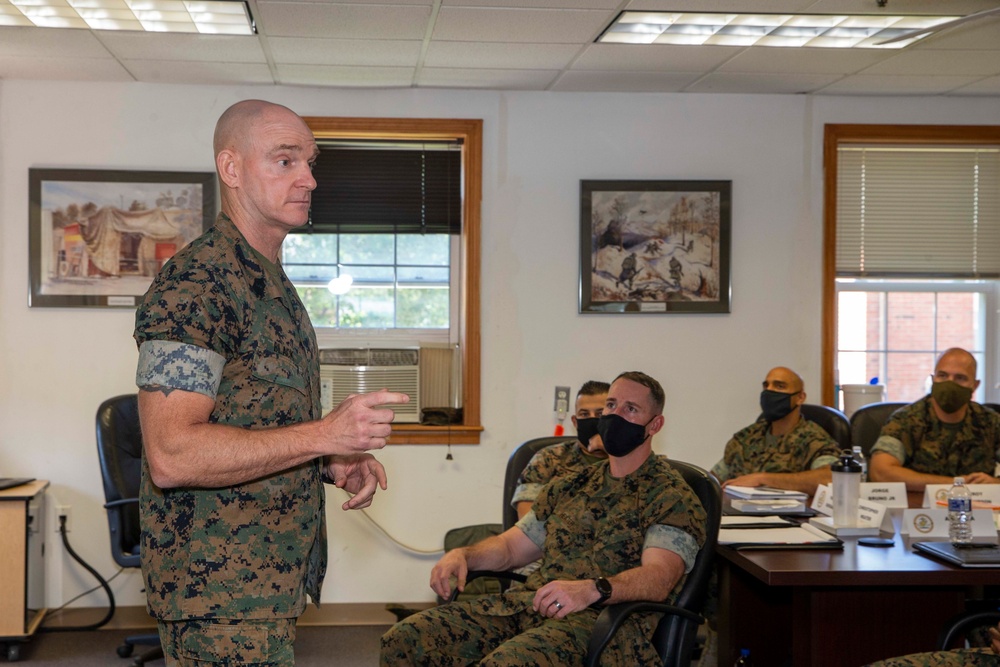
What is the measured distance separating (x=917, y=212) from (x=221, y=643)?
15.1 ft

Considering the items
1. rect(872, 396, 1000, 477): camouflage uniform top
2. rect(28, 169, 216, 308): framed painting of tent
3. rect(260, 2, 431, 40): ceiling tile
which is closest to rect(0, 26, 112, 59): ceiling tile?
rect(28, 169, 216, 308): framed painting of tent

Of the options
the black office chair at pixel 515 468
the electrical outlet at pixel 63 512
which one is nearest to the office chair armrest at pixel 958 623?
the black office chair at pixel 515 468

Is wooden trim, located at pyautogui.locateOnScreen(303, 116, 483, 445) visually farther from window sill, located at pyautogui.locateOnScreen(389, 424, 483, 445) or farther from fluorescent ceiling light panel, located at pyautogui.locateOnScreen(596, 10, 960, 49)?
fluorescent ceiling light panel, located at pyautogui.locateOnScreen(596, 10, 960, 49)

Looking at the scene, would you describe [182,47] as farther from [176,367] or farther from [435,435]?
[176,367]

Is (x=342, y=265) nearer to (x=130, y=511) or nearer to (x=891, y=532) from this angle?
(x=130, y=511)

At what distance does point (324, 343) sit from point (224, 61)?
1436mm

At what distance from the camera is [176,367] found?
142 centimetres

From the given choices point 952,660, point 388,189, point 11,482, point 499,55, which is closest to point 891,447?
point 952,660

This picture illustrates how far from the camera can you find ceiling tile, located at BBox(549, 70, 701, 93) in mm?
4637

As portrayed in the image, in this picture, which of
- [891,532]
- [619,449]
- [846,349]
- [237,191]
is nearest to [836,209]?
[846,349]

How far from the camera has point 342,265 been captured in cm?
503

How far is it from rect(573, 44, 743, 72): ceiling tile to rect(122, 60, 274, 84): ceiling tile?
1486 mm

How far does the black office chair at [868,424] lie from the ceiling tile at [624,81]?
1747 millimetres

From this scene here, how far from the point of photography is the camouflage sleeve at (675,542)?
2.64m
